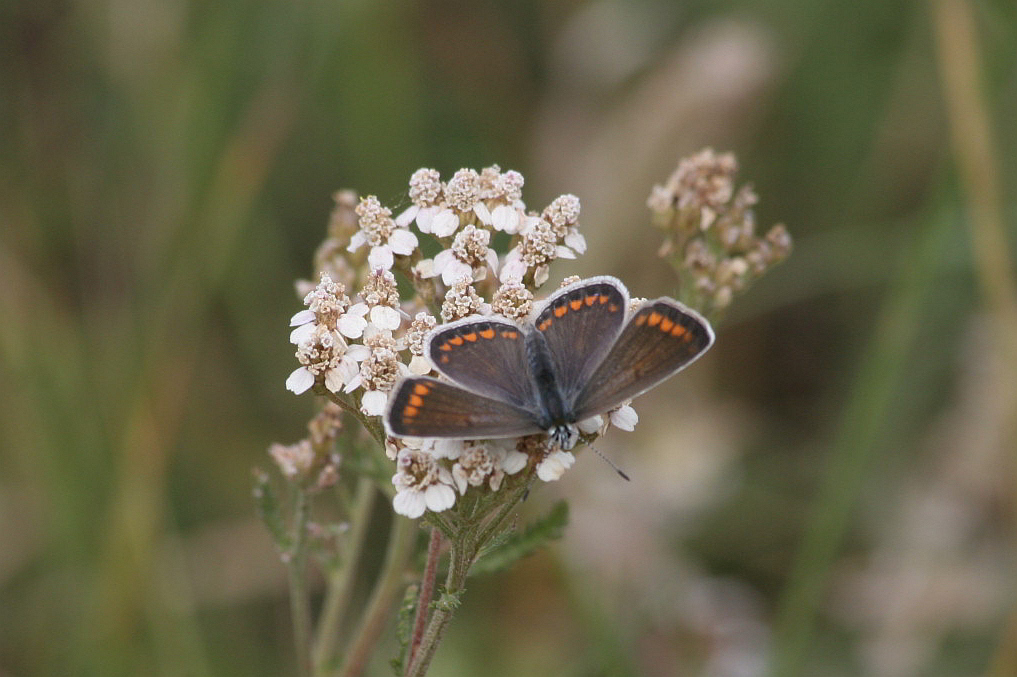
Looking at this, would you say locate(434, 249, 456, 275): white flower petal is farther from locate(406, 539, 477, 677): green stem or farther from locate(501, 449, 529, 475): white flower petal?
locate(406, 539, 477, 677): green stem

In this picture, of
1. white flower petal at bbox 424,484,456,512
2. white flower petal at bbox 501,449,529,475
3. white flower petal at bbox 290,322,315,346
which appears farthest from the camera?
white flower petal at bbox 290,322,315,346

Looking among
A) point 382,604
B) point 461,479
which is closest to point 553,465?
point 461,479

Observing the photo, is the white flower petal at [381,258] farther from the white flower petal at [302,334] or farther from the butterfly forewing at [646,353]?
the butterfly forewing at [646,353]

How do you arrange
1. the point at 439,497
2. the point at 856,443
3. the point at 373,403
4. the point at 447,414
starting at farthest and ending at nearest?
the point at 856,443 < the point at 373,403 < the point at 439,497 < the point at 447,414

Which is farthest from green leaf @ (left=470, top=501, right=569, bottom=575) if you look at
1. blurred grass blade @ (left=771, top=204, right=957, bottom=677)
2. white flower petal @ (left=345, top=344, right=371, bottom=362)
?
blurred grass blade @ (left=771, top=204, right=957, bottom=677)

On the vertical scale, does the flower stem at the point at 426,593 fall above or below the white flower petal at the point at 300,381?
below

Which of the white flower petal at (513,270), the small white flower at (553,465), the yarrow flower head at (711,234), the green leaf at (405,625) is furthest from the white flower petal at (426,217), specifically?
the green leaf at (405,625)

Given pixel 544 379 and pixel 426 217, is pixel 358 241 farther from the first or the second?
pixel 544 379
